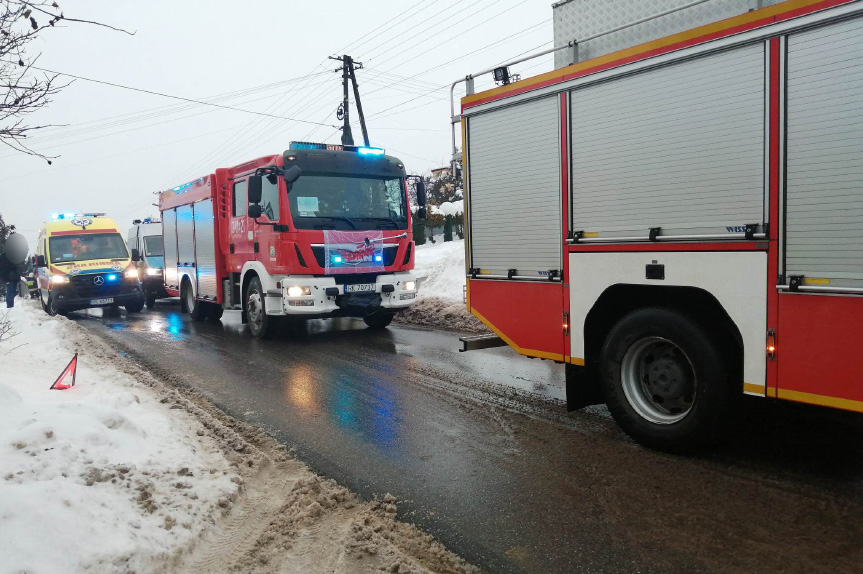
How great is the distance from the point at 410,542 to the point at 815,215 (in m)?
2.95

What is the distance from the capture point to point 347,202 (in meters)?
11.0

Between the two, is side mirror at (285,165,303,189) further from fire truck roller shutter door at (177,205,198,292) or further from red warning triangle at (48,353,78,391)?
fire truck roller shutter door at (177,205,198,292)

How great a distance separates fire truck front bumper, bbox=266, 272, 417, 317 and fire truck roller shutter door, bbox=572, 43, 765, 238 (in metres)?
6.30

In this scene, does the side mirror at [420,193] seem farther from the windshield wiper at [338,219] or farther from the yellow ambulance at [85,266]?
the yellow ambulance at [85,266]

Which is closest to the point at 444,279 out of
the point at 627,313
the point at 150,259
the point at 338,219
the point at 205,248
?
the point at 205,248

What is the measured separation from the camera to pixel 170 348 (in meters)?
10.6

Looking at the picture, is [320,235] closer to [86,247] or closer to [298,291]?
[298,291]

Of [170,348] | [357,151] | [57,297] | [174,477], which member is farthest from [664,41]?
[57,297]

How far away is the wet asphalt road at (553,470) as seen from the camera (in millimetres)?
3314

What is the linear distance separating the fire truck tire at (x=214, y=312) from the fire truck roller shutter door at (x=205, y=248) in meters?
0.42

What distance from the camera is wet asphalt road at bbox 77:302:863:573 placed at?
10.9 ft

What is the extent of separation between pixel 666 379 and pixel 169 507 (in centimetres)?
337

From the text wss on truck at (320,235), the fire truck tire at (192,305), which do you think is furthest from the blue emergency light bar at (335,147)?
the fire truck tire at (192,305)

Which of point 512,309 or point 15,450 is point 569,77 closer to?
point 512,309
